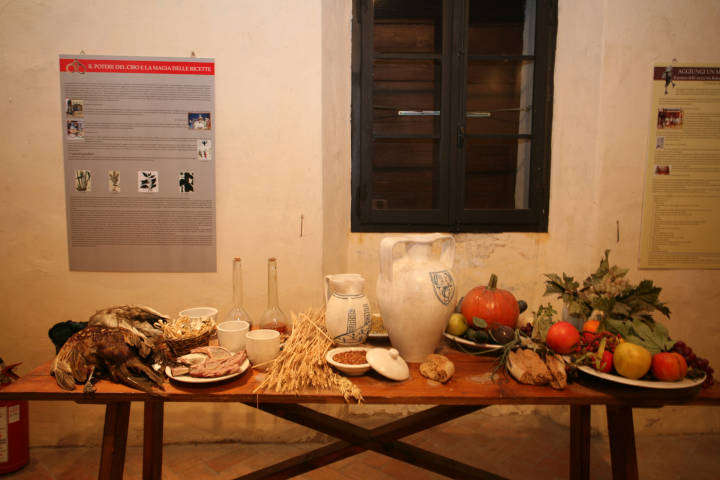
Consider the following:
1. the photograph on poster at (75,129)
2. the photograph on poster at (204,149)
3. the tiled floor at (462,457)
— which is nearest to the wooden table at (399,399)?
the tiled floor at (462,457)

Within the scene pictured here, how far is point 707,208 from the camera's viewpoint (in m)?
2.62

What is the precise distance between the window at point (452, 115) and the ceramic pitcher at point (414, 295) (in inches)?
47.9

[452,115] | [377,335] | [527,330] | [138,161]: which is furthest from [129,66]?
[527,330]

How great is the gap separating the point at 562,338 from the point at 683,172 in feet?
6.12

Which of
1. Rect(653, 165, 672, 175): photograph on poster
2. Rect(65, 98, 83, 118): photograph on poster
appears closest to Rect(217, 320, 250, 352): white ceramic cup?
Rect(65, 98, 83, 118): photograph on poster

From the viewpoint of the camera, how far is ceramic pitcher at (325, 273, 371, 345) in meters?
1.55

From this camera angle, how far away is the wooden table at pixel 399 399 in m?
1.31

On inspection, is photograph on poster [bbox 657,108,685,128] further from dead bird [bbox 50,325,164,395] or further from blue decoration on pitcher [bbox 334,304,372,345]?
dead bird [bbox 50,325,164,395]

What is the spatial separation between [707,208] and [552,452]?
1716 mm

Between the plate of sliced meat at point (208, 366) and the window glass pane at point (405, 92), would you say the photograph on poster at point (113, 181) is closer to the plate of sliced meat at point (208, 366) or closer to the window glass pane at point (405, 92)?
the plate of sliced meat at point (208, 366)

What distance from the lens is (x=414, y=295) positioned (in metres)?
1.48

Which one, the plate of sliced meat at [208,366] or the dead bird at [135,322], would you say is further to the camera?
the dead bird at [135,322]

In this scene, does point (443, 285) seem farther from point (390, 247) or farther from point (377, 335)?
point (377, 335)

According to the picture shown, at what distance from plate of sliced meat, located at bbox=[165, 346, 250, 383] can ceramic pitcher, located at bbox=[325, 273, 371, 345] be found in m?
0.32
